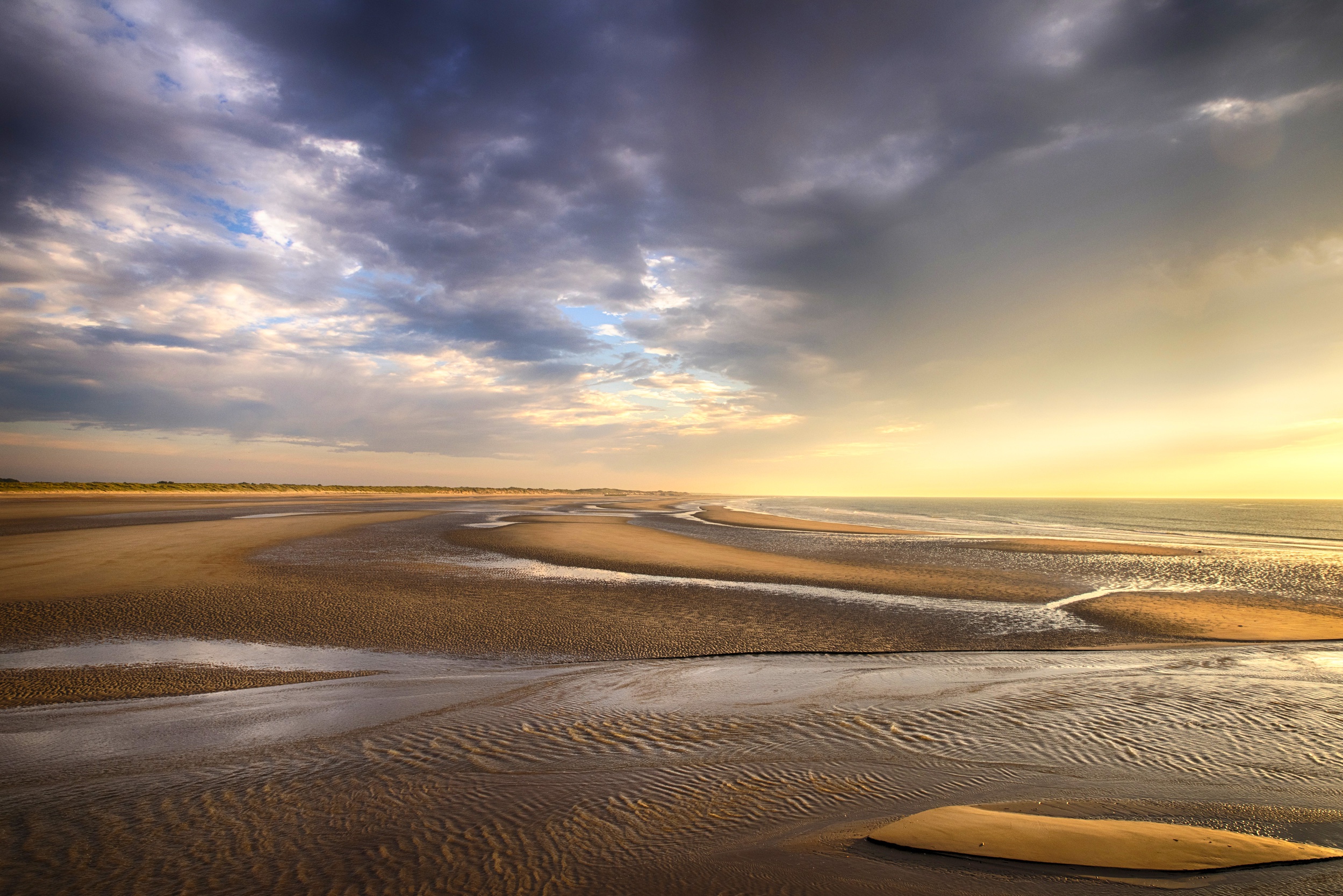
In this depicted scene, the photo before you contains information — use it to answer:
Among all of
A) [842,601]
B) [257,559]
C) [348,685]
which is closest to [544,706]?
[348,685]

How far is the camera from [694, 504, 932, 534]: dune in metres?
37.8

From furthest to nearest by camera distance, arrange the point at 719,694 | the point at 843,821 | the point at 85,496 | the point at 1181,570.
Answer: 1. the point at 85,496
2. the point at 1181,570
3. the point at 719,694
4. the point at 843,821

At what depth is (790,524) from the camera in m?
42.8

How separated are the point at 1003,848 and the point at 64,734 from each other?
8.72m

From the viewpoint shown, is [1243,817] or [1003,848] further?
[1243,817]

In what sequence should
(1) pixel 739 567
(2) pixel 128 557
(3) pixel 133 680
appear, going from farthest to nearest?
(1) pixel 739 567 < (2) pixel 128 557 < (3) pixel 133 680

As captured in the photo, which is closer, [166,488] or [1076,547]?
[1076,547]

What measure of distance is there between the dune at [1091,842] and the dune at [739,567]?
38.0ft

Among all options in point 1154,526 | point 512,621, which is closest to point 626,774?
point 512,621

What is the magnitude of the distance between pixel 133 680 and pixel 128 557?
13.6 meters

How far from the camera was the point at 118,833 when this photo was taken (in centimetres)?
415

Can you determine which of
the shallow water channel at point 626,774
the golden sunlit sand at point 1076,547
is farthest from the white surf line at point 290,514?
the golden sunlit sand at point 1076,547

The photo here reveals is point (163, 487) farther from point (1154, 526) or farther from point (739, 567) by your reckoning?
point (1154, 526)

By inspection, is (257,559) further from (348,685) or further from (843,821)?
(843,821)
